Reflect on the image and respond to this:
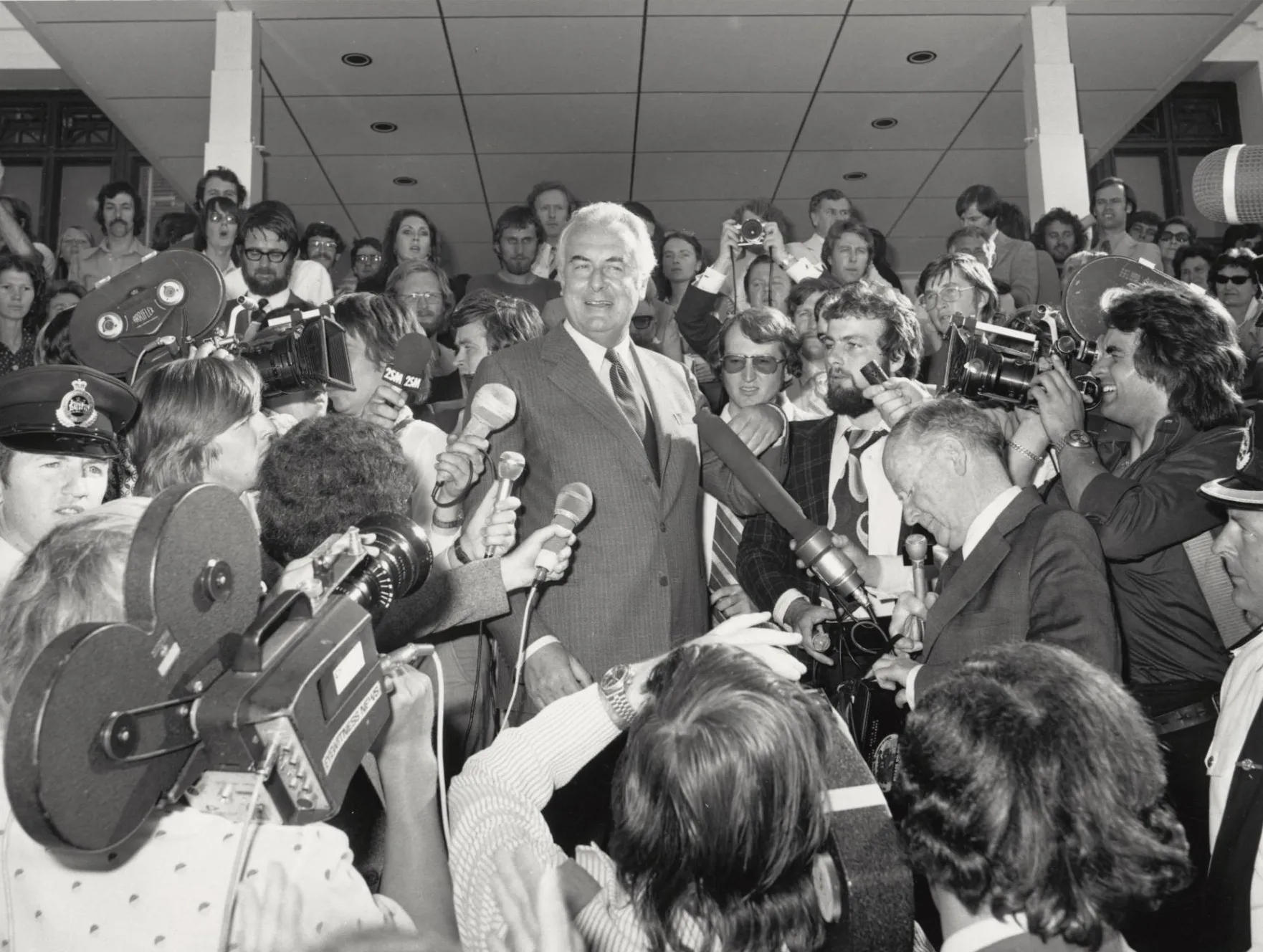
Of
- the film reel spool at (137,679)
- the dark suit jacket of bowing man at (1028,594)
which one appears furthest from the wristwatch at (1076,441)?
the film reel spool at (137,679)

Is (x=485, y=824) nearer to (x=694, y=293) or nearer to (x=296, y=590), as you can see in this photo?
(x=296, y=590)

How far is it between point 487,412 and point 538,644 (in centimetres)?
46

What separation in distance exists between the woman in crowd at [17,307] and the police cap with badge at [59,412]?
8.08ft

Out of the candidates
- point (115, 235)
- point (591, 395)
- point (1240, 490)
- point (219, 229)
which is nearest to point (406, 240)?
point (219, 229)

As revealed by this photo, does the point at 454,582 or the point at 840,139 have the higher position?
the point at 840,139

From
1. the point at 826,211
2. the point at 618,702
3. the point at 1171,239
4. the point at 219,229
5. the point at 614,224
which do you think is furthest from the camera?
the point at 1171,239

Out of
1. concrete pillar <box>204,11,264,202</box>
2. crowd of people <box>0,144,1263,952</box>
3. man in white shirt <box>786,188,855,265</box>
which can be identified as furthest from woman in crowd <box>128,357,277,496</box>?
concrete pillar <box>204,11,264,202</box>

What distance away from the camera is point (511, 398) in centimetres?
223

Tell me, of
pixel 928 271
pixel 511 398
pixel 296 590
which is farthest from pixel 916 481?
pixel 928 271

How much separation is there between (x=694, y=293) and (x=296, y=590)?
2937 millimetres

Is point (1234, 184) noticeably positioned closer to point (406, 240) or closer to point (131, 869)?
point (131, 869)

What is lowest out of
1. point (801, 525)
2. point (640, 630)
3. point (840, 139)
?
point (640, 630)

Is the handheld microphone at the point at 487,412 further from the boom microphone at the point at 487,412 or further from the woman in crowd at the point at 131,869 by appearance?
the woman in crowd at the point at 131,869

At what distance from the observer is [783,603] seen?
8.07 feet
